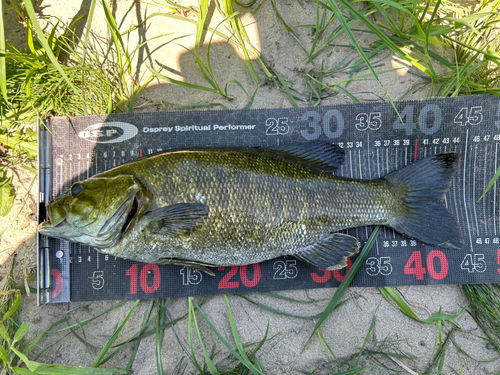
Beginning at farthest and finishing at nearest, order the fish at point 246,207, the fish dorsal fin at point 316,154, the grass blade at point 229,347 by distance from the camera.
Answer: the fish dorsal fin at point 316,154, the grass blade at point 229,347, the fish at point 246,207

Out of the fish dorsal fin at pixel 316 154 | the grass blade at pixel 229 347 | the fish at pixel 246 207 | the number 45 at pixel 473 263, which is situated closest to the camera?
the fish at pixel 246 207

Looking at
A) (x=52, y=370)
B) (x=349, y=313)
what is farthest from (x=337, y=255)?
(x=52, y=370)

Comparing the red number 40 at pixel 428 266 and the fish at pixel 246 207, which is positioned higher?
the fish at pixel 246 207

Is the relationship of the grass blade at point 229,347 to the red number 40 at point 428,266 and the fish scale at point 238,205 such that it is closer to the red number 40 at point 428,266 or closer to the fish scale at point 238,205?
the fish scale at point 238,205

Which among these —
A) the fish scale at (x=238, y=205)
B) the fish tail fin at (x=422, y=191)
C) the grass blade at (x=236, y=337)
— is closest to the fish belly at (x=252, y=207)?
the fish scale at (x=238, y=205)

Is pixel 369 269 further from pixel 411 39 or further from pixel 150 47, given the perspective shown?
pixel 150 47

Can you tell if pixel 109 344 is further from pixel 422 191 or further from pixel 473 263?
pixel 473 263

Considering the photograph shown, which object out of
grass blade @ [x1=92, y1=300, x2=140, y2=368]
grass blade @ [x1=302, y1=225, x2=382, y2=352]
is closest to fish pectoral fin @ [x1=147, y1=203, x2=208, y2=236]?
grass blade @ [x1=92, y1=300, x2=140, y2=368]
